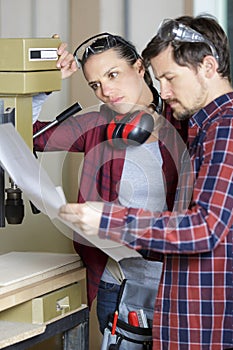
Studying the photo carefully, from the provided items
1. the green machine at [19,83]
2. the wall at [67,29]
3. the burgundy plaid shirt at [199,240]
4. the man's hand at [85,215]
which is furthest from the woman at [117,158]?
the wall at [67,29]

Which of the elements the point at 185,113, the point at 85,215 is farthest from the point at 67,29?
the point at 85,215

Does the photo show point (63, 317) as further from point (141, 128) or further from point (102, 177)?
point (141, 128)

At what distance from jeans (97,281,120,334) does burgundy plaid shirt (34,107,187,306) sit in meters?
0.03

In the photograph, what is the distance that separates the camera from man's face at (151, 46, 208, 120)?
1.88 m

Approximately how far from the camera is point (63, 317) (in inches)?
92.2

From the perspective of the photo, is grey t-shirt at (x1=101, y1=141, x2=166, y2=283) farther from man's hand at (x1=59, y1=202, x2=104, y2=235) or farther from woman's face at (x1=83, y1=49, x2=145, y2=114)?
man's hand at (x1=59, y1=202, x2=104, y2=235)

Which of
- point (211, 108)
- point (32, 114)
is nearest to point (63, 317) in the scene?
point (32, 114)

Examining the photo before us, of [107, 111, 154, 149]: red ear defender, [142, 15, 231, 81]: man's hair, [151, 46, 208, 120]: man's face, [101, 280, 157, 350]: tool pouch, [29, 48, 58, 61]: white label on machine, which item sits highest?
[142, 15, 231, 81]: man's hair

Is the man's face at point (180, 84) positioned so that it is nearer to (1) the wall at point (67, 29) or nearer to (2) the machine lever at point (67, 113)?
(2) the machine lever at point (67, 113)

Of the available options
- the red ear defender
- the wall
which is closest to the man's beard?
the red ear defender

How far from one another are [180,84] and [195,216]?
0.32 meters

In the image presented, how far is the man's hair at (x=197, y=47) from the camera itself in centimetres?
187

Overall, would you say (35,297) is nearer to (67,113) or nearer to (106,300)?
(106,300)

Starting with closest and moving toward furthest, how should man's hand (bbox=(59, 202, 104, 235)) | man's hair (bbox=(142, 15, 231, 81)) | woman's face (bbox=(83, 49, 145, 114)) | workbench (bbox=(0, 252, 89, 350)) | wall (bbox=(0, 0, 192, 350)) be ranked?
1. man's hand (bbox=(59, 202, 104, 235))
2. man's hair (bbox=(142, 15, 231, 81))
3. workbench (bbox=(0, 252, 89, 350))
4. woman's face (bbox=(83, 49, 145, 114))
5. wall (bbox=(0, 0, 192, 350))
